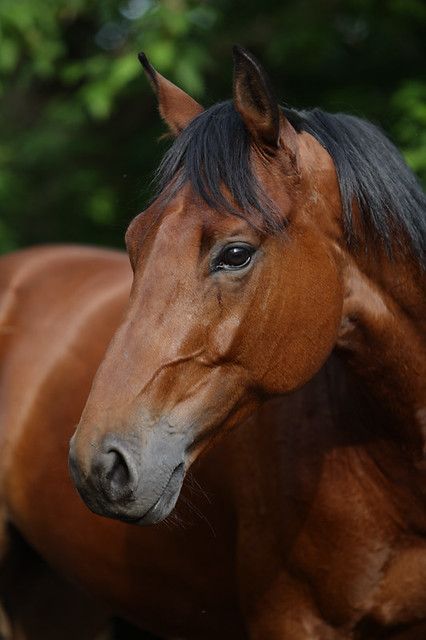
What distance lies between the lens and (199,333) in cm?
217

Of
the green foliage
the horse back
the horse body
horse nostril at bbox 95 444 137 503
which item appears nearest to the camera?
horse nostril at bbox 95 444 137 503

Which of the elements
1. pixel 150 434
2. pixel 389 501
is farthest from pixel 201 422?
pixel 389 501

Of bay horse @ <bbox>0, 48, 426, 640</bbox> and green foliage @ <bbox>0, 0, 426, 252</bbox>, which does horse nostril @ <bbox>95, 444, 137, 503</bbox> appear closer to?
bay horse @ <bbox>0, 48, 426, 640</bbox>

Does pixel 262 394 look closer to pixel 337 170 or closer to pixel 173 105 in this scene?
pixel 337 170

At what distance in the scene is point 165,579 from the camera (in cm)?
312

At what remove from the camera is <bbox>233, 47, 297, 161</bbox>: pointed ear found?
2.18 meters

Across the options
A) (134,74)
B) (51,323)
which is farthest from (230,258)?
(134,74)

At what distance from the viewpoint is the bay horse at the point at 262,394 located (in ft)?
7.06

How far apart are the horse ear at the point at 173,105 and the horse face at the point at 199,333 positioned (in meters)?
0.40

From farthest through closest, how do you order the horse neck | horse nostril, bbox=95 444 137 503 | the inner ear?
the horse neck, the inner ear, horse nostril, bbox=95 444 137 503

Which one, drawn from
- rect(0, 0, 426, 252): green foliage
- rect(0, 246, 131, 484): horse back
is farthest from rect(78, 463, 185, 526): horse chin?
rect(0, 0, 426, 252): green foliage

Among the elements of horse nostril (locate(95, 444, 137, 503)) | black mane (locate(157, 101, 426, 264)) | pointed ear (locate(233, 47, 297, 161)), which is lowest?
horse nostril (locate(95, 444, 137, 503))

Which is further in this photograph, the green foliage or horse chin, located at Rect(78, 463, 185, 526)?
the green foliage

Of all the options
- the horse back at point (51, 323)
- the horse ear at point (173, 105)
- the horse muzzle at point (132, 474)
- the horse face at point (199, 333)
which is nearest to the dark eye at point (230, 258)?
the horse face at point (199, 333)
